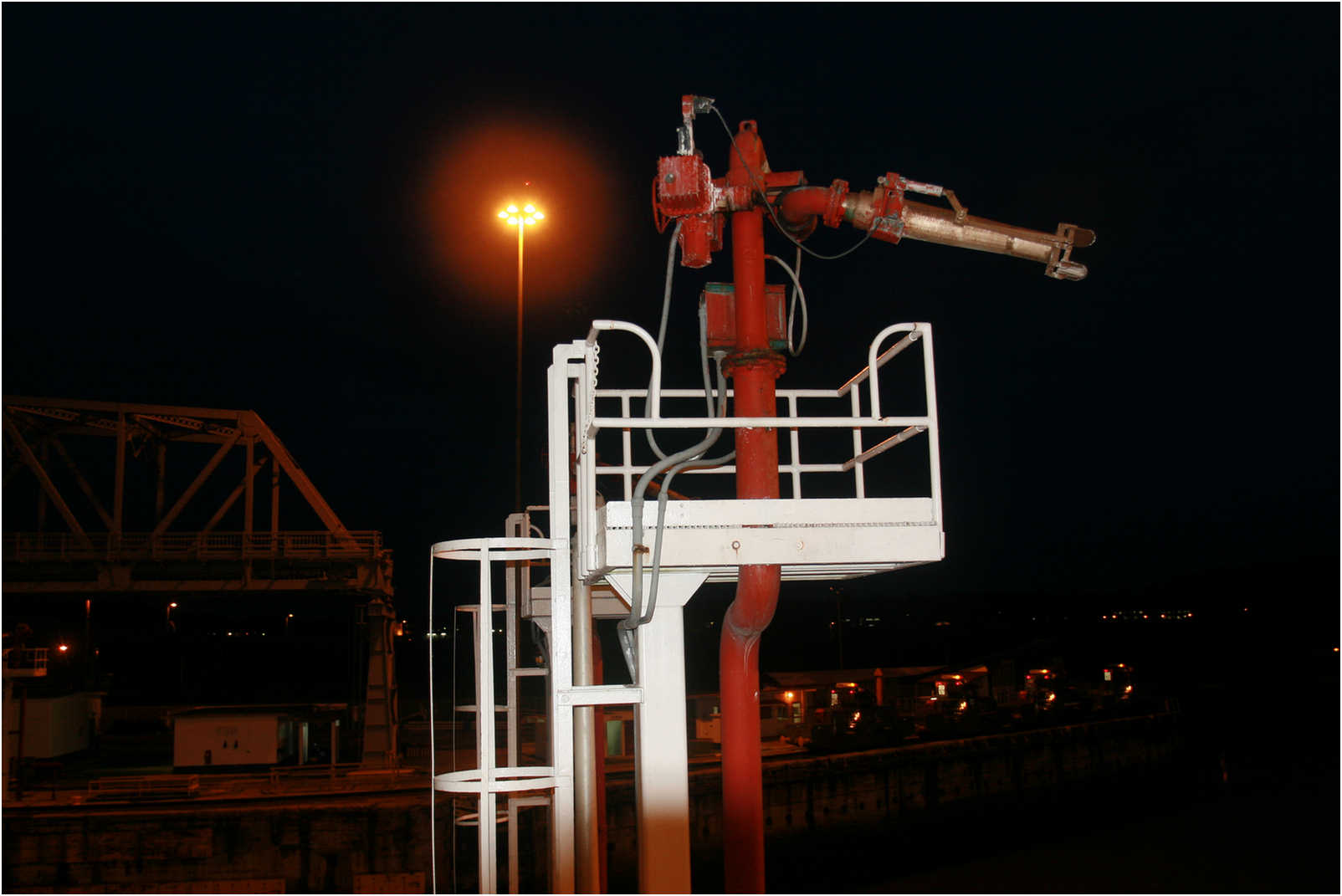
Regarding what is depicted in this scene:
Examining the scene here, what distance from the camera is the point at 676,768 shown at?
6617mm

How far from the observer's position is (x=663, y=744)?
657 centimetres

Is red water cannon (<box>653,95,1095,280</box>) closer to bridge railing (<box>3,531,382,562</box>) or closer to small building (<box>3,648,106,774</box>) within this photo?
bridge railing (<box>3,531,382,562</box>)

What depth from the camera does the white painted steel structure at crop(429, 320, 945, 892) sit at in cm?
588

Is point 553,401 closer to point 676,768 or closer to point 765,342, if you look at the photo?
point 765,342

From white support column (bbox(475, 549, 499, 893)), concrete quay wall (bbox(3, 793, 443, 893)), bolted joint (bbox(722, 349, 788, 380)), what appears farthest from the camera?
concrete quay wall (bbox(3, 793, 443, 893))

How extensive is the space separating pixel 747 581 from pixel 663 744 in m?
1.28

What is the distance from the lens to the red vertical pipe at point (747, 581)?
264 inches

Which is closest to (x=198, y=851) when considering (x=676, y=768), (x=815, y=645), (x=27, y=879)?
(x=27, y=879)

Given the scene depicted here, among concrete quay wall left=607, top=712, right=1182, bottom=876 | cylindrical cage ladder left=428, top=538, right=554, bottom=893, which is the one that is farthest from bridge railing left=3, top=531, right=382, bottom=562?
cylindrical cage ladder left=428, top=538, right=554, bottom=893

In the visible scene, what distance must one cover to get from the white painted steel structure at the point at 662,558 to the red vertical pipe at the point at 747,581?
306mm

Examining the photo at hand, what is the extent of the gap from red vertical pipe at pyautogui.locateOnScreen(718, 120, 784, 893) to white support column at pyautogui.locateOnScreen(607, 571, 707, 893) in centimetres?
40

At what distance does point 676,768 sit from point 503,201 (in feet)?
53.6

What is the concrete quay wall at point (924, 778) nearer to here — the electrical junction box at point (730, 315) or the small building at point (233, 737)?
the small building at point (233, 737)

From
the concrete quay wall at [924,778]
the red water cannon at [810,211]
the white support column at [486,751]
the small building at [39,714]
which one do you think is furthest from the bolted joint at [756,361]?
the small building at [39,714]
